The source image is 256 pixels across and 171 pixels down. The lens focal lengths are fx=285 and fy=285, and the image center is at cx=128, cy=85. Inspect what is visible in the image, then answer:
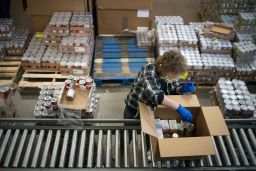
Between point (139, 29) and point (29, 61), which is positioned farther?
point (139, 29)

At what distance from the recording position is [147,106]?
9.74ft

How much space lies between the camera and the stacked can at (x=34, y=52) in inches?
224

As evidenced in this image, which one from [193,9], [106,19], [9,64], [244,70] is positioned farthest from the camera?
[193,9]

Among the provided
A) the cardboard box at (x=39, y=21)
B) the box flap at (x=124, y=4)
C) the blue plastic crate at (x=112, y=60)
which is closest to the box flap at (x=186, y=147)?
the blue plastic crate at (x=112, y=60)

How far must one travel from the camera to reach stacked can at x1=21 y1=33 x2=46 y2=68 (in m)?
5.68

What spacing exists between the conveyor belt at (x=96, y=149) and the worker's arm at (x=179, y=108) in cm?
36

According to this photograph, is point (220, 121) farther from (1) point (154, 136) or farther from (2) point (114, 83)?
(2) point (114, 83)

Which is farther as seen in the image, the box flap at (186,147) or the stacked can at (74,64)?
the stacked can at (74,64)

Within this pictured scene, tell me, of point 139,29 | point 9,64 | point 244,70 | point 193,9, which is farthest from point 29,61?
point 193,9

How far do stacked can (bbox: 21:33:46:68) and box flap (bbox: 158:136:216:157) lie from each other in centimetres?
396

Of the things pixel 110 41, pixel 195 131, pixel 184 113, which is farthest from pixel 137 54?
pixel 184 113

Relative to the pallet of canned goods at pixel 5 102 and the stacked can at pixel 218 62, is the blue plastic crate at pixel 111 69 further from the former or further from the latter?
the pallet of canned goods at pixel 5 102

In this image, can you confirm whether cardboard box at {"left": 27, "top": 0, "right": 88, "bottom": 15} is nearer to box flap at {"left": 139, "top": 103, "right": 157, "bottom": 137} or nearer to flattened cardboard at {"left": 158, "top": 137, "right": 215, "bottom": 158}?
box flap at {"left": 139, "top": 103, "right": 157, "bottom": 137}

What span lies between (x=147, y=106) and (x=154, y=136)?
1.41ft
